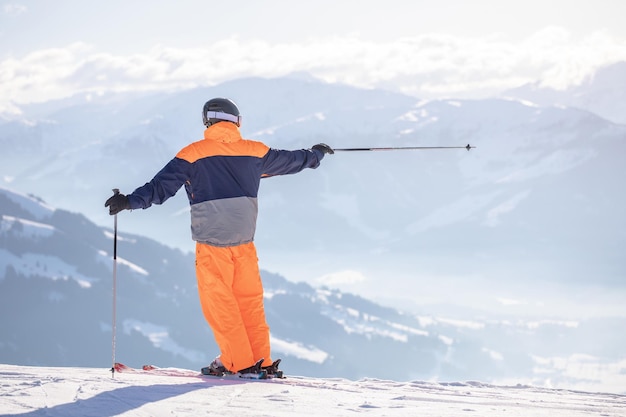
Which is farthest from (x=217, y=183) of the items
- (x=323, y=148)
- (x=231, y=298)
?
(x=323, y=148)

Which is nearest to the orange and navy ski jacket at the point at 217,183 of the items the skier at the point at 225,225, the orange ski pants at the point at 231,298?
the skier at the point at 225,225

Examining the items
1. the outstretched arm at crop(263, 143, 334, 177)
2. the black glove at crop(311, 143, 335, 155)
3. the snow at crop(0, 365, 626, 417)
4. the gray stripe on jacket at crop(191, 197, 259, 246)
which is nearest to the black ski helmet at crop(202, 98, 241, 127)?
the outstretched arm at crop(263, 143, 334, 177)

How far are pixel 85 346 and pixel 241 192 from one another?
180 meters

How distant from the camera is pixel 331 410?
574 centimetres

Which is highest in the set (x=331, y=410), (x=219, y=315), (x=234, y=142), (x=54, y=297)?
(x=54, y=297)

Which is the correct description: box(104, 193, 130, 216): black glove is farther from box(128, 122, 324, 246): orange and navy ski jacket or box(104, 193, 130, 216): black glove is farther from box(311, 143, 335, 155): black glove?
box(311, 143, 335, 155): black glove

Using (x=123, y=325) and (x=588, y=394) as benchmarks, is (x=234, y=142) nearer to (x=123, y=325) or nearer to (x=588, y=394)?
(x=588, y=394)

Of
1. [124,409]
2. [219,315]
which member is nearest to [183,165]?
[219,315]

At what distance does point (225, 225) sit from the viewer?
743 cm

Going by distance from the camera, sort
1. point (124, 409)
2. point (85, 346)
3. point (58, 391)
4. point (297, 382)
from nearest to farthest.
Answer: point (124, 409) < point (58, 391) < point (297, 382) < point (85, 346)

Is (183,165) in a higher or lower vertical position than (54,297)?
lower

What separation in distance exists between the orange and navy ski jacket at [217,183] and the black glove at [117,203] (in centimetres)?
18

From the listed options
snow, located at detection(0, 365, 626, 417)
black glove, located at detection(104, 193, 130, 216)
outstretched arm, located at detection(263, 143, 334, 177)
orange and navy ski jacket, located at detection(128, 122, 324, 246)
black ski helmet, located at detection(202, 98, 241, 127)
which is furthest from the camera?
outstretched arm, located at detection(263, 143, 334, 177)

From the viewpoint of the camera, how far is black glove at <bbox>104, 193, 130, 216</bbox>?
7.11 m
